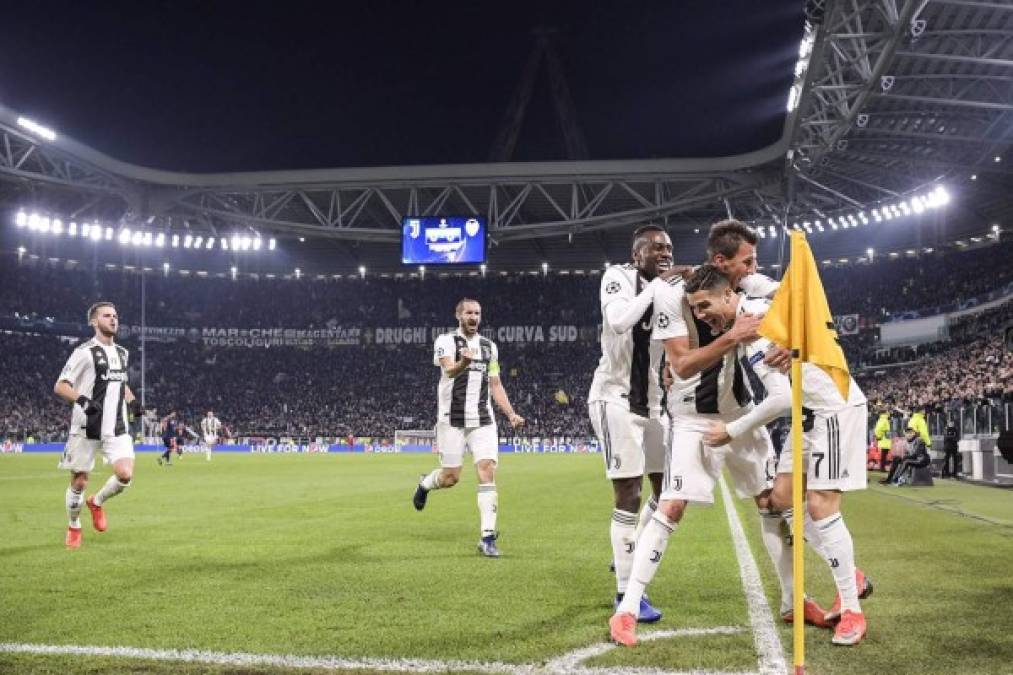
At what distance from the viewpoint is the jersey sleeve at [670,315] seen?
18.0 ft

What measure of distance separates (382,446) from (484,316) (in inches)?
583

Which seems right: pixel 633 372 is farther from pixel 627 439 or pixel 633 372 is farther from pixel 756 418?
pixel 756 418

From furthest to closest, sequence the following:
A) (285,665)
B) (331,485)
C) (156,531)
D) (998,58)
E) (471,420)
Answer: (998,58)
(331,485)
(156,531)
(471,420)
(285,665)

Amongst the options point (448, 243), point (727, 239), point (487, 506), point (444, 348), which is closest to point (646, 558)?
point (727, 239)

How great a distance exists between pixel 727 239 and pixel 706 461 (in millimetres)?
1323

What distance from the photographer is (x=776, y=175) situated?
3969 cm

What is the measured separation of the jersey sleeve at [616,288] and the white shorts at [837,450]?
4.62 feet

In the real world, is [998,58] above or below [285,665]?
above

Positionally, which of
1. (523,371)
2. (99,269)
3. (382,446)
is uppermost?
(99,269)

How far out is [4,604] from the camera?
259 inches

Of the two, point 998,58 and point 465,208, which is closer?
point 998,58

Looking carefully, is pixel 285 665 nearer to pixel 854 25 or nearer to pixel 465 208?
pixel 854 25

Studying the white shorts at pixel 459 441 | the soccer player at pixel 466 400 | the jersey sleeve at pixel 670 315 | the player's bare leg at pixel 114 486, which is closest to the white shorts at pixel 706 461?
the jersey sleeve at pixel 670 315

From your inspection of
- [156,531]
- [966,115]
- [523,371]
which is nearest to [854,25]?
[966,115]
